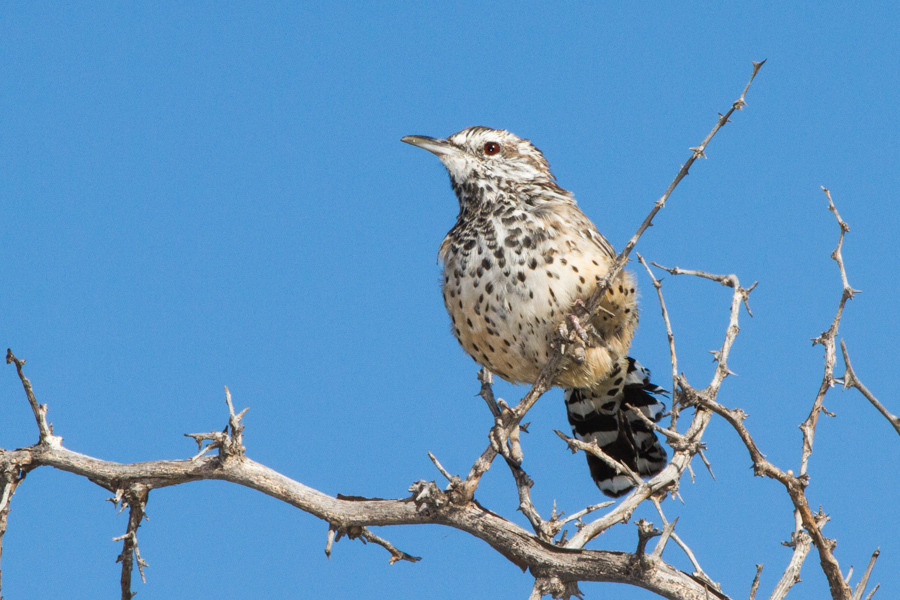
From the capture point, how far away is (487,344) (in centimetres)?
480

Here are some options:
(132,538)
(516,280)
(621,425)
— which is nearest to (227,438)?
(132,538)

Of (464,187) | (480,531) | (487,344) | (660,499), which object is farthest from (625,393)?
(480,531)

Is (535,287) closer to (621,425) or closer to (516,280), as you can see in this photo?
(516,280)

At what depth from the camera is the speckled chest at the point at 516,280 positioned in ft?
14.8

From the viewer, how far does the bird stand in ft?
14.9

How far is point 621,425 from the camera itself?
560 centimetres

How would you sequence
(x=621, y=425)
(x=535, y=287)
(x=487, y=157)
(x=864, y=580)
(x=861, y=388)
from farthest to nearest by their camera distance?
(x=621, y=425), (x=487, y=157), (x=535, y=287), (x=861, y=388), (x=864, y=580)

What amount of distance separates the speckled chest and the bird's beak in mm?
603

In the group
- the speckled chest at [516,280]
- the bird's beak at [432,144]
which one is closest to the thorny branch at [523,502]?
the speckled chest at [516,280]

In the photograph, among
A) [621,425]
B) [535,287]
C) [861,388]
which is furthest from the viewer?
[621,425]

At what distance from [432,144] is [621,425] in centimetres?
213

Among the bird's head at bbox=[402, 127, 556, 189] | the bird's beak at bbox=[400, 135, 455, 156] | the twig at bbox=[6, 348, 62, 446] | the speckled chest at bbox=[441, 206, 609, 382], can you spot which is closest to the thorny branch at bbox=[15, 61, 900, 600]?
the twig at bbox=[6, 348, 62, 446]

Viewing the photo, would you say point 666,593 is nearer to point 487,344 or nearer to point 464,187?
point 487,344

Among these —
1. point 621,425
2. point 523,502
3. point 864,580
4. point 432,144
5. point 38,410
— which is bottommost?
point 864,580
